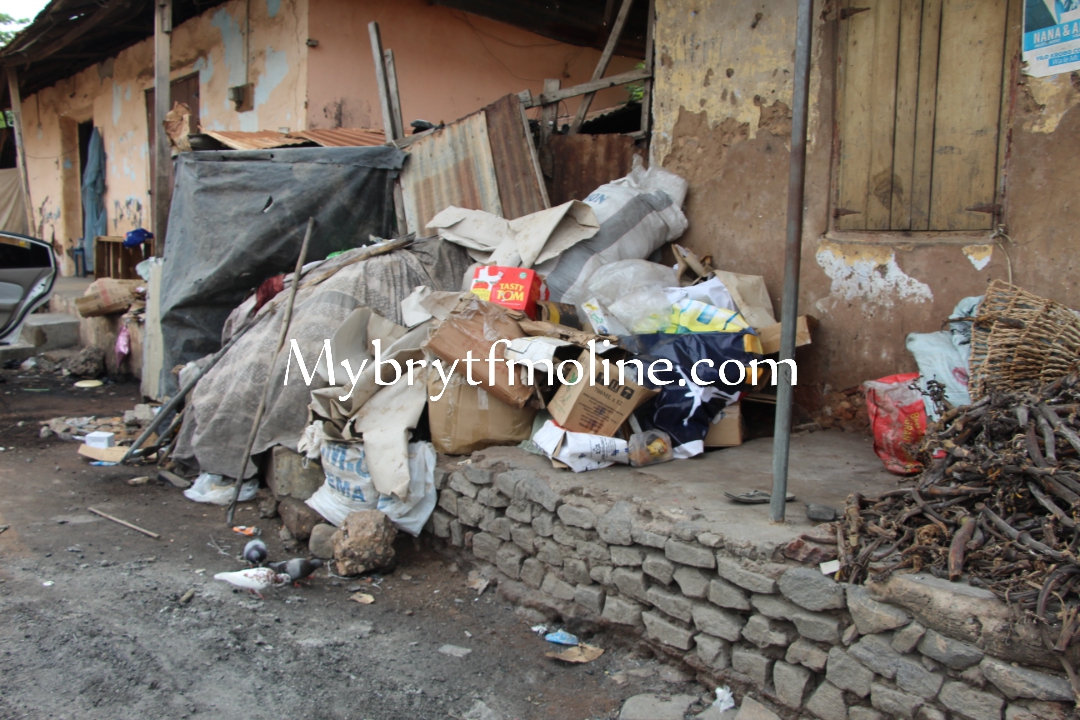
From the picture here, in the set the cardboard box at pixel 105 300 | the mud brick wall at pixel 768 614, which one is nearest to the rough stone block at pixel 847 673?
the mud brick wall at pixel 768 614

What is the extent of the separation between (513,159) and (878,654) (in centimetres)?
409

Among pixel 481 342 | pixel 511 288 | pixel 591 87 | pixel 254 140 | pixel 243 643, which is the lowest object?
pixel 243 643

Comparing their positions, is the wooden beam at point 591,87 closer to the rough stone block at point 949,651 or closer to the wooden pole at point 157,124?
the wooden pole at point 157,124

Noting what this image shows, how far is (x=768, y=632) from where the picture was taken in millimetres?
2592

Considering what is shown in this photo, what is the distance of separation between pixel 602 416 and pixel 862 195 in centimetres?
175

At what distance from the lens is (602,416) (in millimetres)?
3537

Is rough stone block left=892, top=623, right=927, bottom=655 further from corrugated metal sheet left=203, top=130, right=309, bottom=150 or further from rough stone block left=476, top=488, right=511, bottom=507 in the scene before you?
corrugated metal sheet left=203, top=130, right=309, bottom=150

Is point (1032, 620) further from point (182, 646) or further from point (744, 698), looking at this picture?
point (182, 646)

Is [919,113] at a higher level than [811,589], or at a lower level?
higher

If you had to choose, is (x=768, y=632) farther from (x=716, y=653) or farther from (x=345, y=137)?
(x=345, y=137)

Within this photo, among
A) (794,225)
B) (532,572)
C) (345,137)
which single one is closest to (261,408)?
(532,572)

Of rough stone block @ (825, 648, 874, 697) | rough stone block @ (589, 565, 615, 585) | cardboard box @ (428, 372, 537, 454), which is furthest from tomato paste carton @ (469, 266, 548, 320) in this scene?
rough stone block @ (825, 648, 874, 697)

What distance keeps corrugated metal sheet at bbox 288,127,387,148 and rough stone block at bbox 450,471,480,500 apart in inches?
121

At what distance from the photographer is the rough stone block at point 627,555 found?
3004 millimetres
